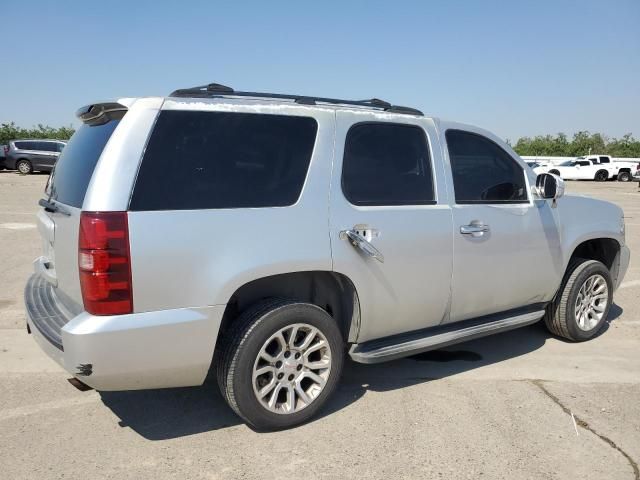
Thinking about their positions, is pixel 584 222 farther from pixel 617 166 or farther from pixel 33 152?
pixel 617 166

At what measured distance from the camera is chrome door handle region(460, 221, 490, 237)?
3881 mm

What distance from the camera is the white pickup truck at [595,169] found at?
37.0 meters

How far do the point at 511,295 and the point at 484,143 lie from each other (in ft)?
3.90

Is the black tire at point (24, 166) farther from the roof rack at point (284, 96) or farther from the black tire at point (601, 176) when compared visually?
the black tire at point (601, 176)

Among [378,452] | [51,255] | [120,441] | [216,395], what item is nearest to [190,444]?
[120,441]

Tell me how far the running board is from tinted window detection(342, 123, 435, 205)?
0.93 metres

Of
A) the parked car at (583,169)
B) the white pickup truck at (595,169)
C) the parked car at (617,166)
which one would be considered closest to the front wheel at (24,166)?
the white pickup truck at (595,169)

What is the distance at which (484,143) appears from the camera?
4.26m

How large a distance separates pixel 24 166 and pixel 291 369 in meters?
27.0

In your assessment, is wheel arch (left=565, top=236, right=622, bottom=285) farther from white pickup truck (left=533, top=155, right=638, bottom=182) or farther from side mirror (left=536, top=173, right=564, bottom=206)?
white pickup truck (left=533, top=155, right=638, bottom=182)

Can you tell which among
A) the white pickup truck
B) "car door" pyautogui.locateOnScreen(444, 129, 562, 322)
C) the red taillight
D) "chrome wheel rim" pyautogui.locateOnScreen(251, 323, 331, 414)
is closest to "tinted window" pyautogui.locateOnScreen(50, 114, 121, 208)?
the red taillight

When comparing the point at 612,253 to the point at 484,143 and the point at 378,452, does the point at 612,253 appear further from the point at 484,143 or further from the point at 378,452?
the point at 378,452

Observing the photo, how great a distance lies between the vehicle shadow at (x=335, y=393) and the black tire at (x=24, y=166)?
84.8ft

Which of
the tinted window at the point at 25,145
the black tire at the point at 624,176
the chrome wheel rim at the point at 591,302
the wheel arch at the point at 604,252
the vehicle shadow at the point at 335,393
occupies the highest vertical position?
the tinted window at the point at 25,145
